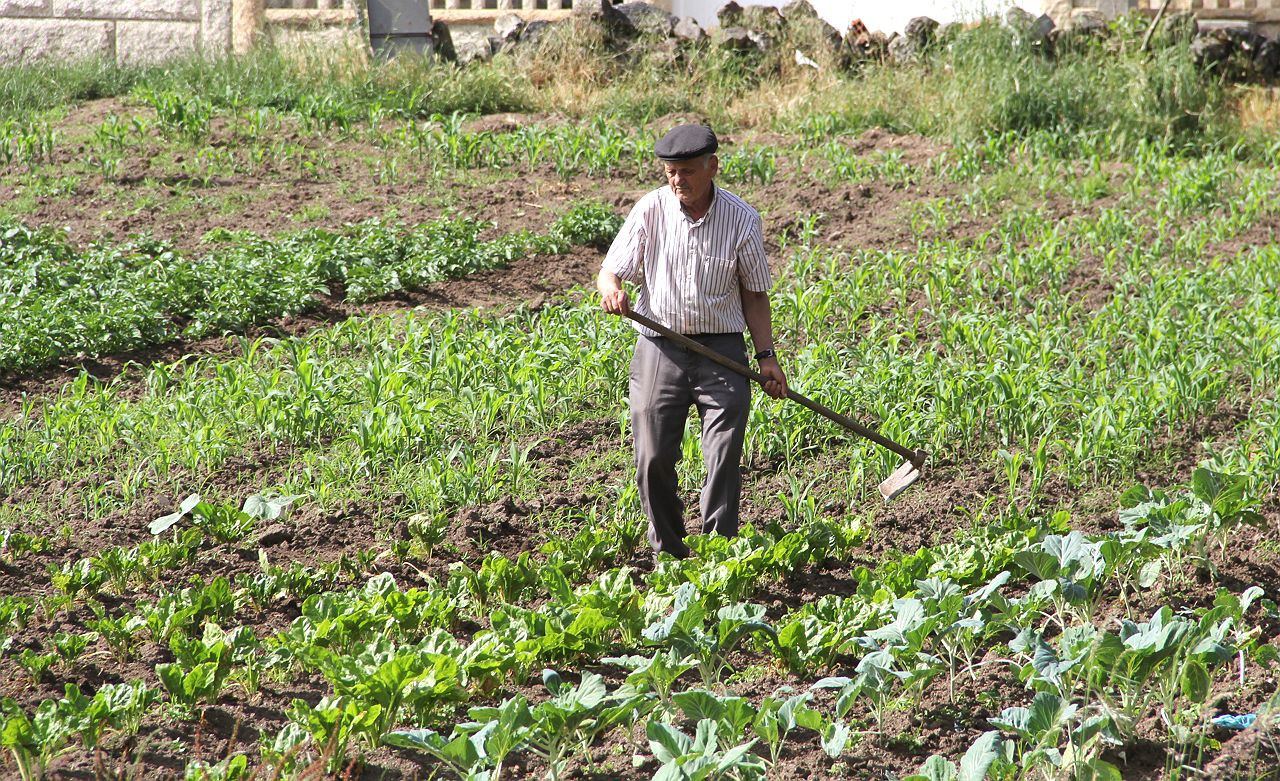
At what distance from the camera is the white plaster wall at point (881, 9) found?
1441 cm

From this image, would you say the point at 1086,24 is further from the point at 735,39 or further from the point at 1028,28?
the point at 735,39

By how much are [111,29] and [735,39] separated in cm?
678

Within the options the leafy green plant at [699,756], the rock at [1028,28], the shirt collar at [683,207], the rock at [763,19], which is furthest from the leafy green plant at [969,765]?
the rock at [763,19]

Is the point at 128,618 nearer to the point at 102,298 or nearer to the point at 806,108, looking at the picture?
the point at 102,298

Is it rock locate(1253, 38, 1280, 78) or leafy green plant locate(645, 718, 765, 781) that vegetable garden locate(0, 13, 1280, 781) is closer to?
leafy green plant locate(645, 718, 765, 781)

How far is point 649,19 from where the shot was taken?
14.6 meters

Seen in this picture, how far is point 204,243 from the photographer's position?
9.14 m

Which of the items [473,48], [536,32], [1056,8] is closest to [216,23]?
[473,48]

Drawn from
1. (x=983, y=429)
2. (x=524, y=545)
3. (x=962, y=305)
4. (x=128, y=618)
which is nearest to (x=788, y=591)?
(x=524, y=545)

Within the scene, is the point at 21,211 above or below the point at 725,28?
below

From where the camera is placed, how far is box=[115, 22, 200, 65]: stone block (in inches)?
559

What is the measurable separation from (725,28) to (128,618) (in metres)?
11.6

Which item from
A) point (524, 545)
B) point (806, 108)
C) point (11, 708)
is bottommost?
point (524, 545)

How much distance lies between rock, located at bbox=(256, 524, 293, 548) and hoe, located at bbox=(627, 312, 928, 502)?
1737 millimetres
